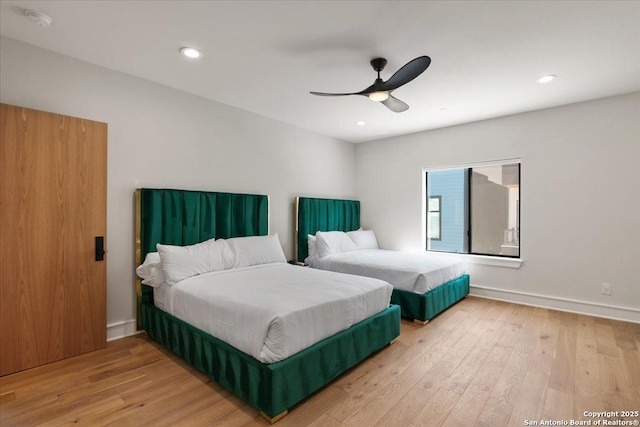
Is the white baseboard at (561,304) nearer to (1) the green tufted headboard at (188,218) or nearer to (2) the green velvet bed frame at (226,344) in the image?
(2) the green velvet bed frame at (226,344)

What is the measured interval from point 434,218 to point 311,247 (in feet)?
7.45

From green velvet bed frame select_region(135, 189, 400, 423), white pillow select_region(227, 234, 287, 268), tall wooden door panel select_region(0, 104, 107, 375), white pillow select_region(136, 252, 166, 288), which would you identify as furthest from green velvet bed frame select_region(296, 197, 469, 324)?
tall wooden door panel select_region(0, 104, 107, 375)

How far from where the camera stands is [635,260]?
338 cm

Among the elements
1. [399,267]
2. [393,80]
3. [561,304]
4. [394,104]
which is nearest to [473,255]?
[561,304]

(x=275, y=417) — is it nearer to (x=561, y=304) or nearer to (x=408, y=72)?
(x=408, y=72)

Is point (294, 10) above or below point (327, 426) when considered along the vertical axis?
above

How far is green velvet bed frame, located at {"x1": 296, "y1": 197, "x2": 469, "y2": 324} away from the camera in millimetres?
3396

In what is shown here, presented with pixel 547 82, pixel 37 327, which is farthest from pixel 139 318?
pixel 547 82

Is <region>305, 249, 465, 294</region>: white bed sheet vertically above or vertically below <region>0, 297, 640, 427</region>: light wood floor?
above

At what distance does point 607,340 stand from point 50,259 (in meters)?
5.04

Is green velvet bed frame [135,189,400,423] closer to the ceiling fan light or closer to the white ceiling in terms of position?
the white ceiling

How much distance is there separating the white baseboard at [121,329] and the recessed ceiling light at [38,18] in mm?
2522

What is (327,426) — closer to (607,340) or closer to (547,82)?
(607,340)

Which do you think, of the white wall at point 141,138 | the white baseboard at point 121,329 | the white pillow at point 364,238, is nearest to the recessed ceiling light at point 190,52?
the white wall at point 141,138
